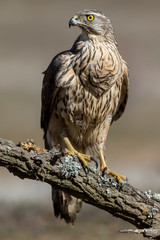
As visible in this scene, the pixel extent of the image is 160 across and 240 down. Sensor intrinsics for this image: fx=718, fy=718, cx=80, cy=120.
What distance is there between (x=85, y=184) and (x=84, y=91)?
5.50 feet

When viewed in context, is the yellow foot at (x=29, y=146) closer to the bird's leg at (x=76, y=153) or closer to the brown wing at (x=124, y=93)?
the bird's leg at (x=76, y=153)

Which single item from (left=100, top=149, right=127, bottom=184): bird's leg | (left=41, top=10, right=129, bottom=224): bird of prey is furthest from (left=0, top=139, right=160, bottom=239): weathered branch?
(left=41, top=10, right=129, bottom=224): bird of prey

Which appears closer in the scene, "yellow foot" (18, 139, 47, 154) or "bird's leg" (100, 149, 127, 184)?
"yellow foot" (18, 139, 47, 154)

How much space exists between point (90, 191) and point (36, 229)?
460cm

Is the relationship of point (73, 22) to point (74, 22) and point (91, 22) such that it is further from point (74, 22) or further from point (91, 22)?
point (91, 22)

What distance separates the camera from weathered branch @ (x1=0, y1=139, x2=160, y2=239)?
6215 mm

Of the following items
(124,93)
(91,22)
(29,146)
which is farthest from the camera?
(124,93)

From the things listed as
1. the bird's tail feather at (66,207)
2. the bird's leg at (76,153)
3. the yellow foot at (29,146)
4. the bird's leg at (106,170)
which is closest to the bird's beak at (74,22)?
the bird's leg at (76,153)

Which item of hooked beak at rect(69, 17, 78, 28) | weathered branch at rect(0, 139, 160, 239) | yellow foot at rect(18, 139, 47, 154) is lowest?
weathered branch at rect(0, 139, 160, 239)

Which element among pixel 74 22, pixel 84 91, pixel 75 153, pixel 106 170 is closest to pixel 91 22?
pixel 74 22

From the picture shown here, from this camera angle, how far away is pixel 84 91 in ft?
26.5

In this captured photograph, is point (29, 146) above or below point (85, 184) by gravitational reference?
above

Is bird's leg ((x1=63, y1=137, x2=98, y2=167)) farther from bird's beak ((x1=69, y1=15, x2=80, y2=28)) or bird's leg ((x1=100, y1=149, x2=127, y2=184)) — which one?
bird's beak ((x1=69, y1=15, x2=80, y2=28))

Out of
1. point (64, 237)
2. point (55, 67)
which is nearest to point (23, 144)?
point (55, 67)
